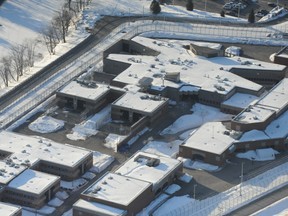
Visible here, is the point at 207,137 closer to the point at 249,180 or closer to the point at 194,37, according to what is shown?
the point at 249,180

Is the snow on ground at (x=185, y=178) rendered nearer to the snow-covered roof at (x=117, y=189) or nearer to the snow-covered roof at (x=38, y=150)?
the snow-covered roof at (x=117, y=189)

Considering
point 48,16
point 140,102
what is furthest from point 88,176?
point 48,16

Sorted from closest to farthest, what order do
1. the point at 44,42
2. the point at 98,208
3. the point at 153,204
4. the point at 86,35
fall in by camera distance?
1. the point at 98,208
2. the point at 153,204
3. the point at 44,42
4. the point at 86,35

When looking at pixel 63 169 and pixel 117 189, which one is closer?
pixel 117 189

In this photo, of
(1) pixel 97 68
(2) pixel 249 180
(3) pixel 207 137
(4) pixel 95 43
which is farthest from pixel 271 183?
(4) pixel 95 43

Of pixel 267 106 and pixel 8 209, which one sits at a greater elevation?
pixel 267 106

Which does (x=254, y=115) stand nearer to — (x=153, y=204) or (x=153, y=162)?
(x=153, y=162)

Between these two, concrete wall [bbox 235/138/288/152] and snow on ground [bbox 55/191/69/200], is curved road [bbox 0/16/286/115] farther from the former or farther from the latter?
concrete wall [bbox 235/138/288/152]

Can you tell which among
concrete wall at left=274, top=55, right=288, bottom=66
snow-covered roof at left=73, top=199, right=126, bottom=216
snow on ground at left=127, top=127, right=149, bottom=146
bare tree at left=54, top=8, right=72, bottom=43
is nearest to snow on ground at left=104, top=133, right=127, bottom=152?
snow on ground at left=127, top=127, right=149, bottom=146
